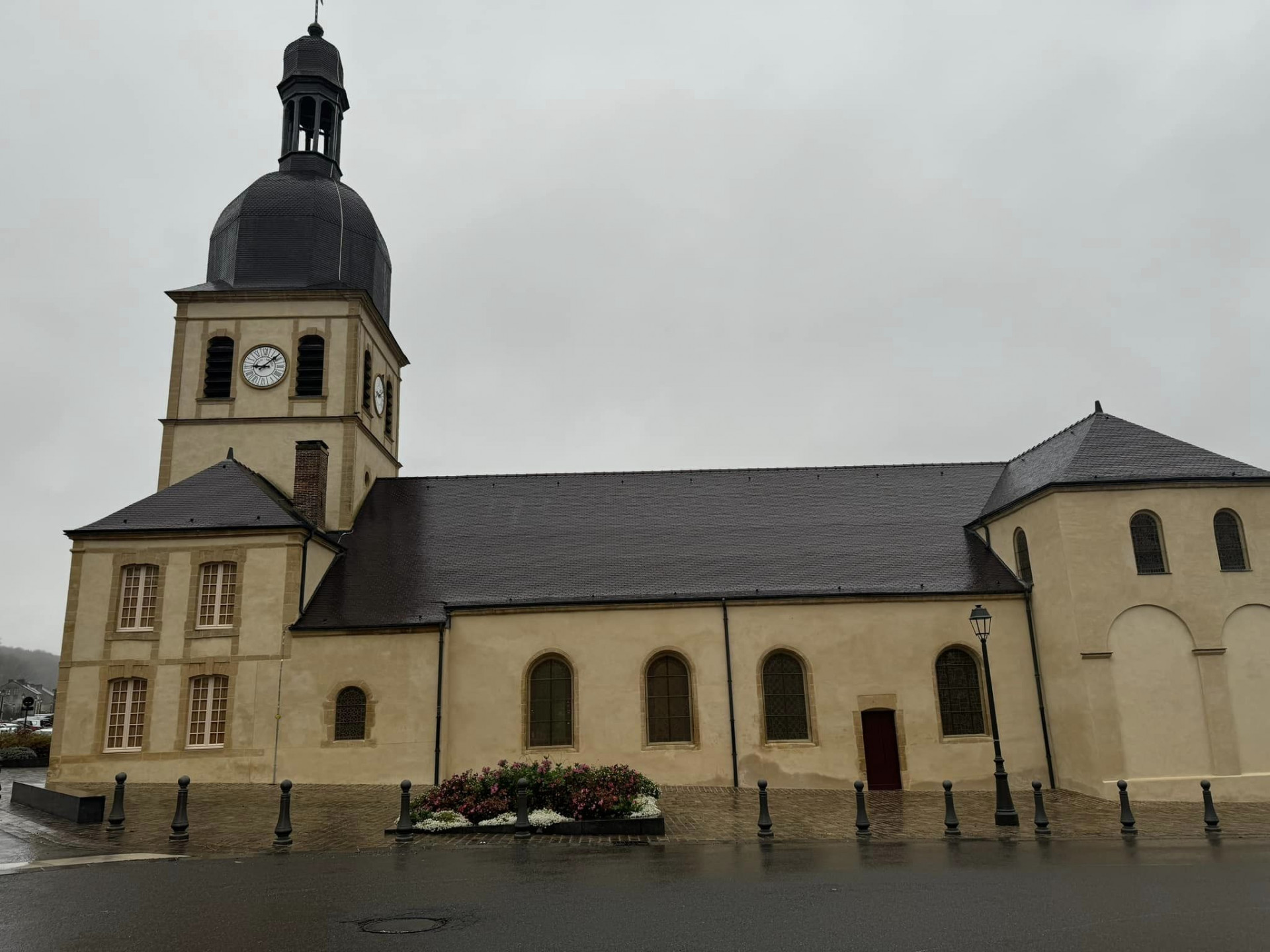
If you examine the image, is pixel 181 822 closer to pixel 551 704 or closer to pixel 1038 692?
pixel 551 704

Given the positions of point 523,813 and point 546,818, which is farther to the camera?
point 546,818

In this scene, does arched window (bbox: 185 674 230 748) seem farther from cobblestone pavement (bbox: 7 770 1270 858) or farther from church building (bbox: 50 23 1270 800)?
cobblestone pavement (bbox: 7 770 1270 858)

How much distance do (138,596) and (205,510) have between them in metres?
2.72

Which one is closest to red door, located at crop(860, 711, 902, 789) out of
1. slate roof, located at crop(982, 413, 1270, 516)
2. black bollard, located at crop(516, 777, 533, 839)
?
slate roof, located at crop(982, 413, 1270, 516)

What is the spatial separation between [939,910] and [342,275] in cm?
2717

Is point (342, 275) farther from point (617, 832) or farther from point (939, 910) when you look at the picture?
point (939, 910)

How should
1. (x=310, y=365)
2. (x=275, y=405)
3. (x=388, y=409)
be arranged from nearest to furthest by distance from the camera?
(x=275, y=405), (x=310, y=365), (x=388, y=409)

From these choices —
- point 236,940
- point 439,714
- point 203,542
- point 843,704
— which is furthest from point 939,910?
point 203,542

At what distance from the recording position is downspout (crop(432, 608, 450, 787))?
72.2 feet

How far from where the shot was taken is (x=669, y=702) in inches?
903

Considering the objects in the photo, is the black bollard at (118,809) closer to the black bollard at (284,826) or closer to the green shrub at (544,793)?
the black bollard at (284,826)

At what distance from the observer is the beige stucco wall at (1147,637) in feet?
65.5

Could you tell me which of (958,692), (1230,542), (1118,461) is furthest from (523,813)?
(1230,542)

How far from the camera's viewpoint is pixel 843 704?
2261 centimetres
